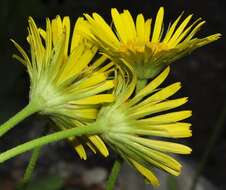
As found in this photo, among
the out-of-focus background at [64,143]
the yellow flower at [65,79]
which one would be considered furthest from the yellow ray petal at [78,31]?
the out-of-focus background at [64,143]

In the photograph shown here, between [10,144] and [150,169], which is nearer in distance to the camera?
[150,169]

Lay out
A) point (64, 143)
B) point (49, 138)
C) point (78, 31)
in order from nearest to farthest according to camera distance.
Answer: point (49, 138) < point (78, 31) < point (64, 143)

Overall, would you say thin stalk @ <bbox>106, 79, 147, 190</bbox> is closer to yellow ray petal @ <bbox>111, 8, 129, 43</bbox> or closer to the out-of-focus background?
yellow ray petal @ <bbox>111, 8, 129, 43</bbox>

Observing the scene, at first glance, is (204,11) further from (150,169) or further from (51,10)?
(150,169)

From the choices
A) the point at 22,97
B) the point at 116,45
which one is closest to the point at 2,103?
the point at 22,97

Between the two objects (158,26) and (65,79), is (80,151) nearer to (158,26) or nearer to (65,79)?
(65,79)

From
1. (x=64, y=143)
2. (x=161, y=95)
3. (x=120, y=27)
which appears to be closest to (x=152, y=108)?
(x=161, y=95)

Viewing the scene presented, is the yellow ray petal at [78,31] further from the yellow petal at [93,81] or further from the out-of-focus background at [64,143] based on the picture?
the out-of-focus background at [64,143]
